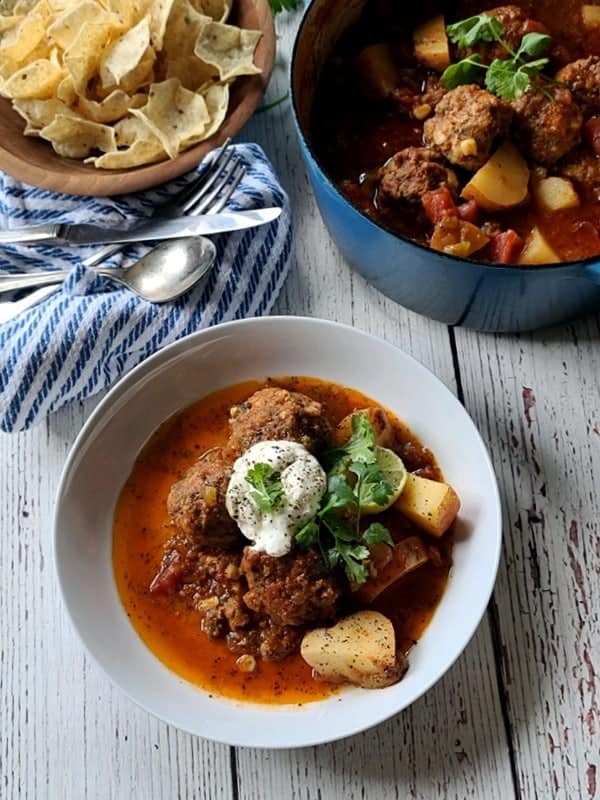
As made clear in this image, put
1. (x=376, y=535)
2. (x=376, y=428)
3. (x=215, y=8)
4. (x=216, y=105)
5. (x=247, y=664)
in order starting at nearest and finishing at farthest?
(x=376, y=535)
(x=247, y=664)
(x=376, y=428)
(x=216, y=105)
(x=215, y=8)

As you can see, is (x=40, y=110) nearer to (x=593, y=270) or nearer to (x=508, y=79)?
(x=508, y=79)

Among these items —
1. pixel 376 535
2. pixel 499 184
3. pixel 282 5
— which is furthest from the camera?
pixel 282 5

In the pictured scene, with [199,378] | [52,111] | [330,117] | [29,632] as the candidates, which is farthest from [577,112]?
[29,632]

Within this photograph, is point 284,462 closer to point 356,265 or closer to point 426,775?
point 356,265

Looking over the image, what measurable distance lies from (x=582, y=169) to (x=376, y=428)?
86 cm

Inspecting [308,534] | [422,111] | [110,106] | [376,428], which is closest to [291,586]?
[308,534]

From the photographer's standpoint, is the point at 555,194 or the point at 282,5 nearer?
the point at 555,194

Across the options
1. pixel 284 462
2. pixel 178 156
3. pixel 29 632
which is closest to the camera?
pixel 284 462

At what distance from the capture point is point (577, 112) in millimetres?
2660

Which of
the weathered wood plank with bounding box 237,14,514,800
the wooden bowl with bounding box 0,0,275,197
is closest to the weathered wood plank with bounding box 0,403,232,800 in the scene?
the weathered wood plank with bounding box 237,14,514,800

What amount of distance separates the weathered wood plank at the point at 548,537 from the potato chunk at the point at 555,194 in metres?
0.34

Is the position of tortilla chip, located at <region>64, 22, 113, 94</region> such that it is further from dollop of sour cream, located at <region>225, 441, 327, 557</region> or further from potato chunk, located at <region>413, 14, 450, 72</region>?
dollop of sour cream, located at <region>225, 441, 327, 557</region>

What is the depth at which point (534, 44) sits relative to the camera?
266 centimetres

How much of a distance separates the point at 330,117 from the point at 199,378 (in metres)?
0.79
